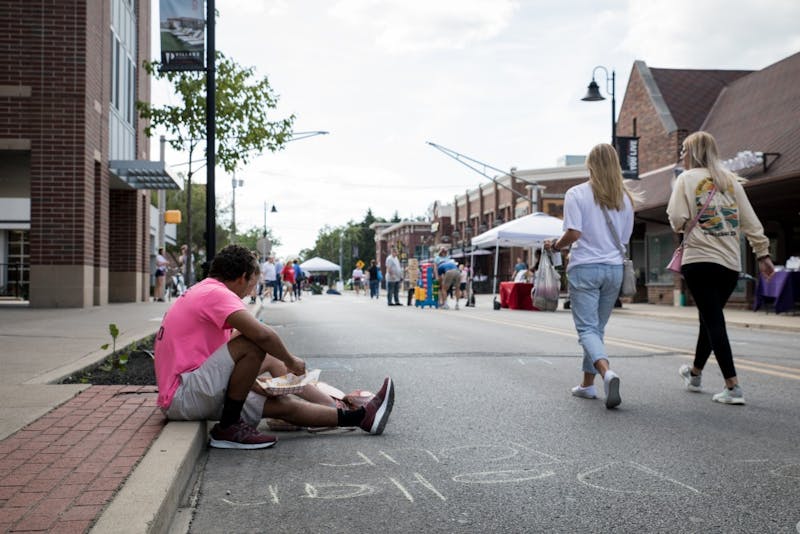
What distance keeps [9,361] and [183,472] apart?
15.3ft

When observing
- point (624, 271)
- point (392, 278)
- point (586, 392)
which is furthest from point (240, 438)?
point (392, 278)

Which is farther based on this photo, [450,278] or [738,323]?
[450,278]

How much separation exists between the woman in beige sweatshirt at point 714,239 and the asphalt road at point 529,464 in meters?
0.50

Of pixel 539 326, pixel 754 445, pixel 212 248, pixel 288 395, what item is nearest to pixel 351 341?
pixel 212 248

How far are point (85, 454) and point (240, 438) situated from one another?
0.99 m

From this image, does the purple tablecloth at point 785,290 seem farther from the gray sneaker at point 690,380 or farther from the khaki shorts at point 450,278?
the gray sneaker at point 690,380

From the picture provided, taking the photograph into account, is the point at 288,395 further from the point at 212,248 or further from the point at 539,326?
the point at 539,326

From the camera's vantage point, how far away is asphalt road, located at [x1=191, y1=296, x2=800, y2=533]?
3412 millimetres

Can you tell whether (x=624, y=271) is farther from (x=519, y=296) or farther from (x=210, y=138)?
(x=519, y=296)

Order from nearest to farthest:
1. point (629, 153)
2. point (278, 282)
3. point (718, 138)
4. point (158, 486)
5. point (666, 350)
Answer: point (158, 486), point (666, 350), point (718, 138), point (629, 153), point (278, 282)

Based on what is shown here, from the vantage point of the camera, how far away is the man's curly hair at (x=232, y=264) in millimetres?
4801

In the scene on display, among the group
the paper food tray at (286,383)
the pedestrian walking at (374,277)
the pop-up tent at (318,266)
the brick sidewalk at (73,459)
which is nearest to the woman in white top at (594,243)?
the paper food tray at (286,383)

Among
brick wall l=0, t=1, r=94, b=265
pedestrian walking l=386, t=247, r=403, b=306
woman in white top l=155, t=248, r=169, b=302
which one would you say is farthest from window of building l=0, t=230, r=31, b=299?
brick wall l=0, t=1, r=94, b=265

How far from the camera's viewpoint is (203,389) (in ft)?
15.0
